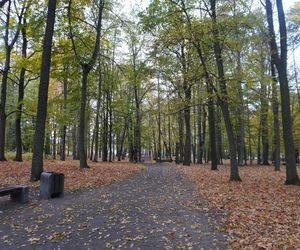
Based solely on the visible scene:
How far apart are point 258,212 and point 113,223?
3.48 m

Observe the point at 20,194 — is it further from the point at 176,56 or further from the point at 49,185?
the point at 176,56

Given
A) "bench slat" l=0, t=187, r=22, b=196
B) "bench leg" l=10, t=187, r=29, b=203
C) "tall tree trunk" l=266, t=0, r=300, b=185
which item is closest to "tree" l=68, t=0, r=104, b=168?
"bench leg" l=10, t=187, r=29, b=203

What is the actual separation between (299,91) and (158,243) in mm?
31172

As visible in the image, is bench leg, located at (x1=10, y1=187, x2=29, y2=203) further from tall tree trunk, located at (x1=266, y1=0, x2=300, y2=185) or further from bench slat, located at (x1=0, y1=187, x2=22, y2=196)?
Answer: tall tree trunk, located at (x1=266, y1=0, x2=300, y2=185)

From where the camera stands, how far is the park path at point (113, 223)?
192 inches

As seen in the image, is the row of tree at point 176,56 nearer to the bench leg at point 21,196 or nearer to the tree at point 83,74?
the tree at point 83,74

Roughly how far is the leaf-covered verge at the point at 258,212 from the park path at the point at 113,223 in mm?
407

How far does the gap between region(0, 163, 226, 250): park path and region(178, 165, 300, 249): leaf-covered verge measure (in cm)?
41

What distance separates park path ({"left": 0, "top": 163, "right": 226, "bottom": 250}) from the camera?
4879 millimetres

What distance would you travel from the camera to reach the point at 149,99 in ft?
130

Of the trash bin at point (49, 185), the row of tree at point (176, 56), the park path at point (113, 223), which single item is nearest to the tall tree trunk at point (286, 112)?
the row of tree at point (176, 56)

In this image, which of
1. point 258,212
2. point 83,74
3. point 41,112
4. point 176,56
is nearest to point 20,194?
point 41,112

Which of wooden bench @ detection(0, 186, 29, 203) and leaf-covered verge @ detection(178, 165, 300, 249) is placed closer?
leaf-covered verge @ detection(178, 165, 300, 249)

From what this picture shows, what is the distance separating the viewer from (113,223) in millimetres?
5984
